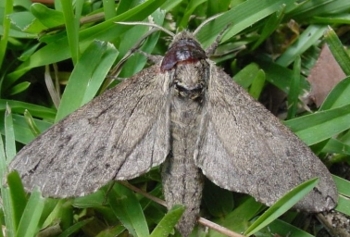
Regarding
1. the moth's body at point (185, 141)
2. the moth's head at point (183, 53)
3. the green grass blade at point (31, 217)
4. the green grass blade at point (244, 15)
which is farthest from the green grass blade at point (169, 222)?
the green grass blade at point (244, 15)

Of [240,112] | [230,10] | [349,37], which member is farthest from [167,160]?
[349,37]

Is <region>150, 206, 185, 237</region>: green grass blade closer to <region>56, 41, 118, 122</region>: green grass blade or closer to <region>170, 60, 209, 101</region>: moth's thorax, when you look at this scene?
<region>170, 60, 209, 101</region>: moth's thorax

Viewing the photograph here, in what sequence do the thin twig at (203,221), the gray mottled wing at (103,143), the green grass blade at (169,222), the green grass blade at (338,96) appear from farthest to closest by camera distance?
the green grass blade at (338,96)
the thin twig at (203,221)
the gray mottled wing at (103,143)
the green grass blade at (169,222)

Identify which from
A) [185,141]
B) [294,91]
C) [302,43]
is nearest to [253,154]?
[185,141]

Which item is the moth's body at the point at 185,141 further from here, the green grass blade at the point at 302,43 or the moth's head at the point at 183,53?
the green grass blade at the point at 302,43

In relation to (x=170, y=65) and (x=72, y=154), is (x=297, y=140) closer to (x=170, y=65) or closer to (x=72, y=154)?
(x=170, y=65)

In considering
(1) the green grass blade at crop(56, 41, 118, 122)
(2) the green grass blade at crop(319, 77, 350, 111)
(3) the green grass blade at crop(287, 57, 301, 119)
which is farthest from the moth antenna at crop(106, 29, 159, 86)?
(2) the green grass blade at crop(319, 77, 350, 111)
